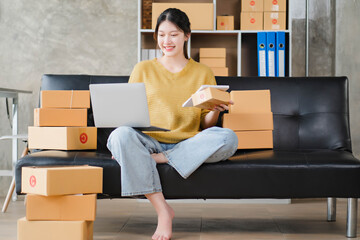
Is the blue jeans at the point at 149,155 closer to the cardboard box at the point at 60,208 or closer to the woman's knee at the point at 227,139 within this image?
the woman's knee at the point at 227,139

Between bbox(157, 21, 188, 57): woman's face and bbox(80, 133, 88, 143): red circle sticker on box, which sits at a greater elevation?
bbox(157, 21, 188, 57): woman's face

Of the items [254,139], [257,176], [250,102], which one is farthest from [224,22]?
[257,176]

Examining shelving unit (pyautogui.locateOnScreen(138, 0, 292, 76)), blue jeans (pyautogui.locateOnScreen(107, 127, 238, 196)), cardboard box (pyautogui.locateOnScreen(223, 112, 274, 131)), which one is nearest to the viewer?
blue jeans (pyautogui.locateOnScreen(107, 127, 238, 196))

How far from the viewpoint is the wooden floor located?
2275 mm

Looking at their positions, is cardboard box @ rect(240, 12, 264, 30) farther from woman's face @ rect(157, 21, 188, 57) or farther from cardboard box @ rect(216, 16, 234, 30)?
woman's face @ rect(157, 21, 188, 57)

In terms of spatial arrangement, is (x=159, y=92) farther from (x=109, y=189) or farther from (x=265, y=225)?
(x=265, y=225)

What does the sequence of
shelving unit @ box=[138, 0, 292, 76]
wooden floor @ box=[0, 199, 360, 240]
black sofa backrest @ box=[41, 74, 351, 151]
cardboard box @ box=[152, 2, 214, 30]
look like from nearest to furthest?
wooden floor @ box=[0, 199, 360, 240]
black sofa backrest @ box=[41, 74, 351, 151]
cardboard box @ box=[152, 2, 214, 30]
shelving unit @ box=[138, 0, 292, 76]

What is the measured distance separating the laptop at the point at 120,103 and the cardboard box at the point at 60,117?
0.38 meters

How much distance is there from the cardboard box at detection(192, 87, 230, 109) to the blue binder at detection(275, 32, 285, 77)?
1.39m

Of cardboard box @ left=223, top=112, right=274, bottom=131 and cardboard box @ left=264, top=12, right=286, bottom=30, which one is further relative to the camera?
cardboard box @ left=264, top=12, right=286, bottom=30

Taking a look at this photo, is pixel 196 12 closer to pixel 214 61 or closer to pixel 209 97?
pixel 214 61

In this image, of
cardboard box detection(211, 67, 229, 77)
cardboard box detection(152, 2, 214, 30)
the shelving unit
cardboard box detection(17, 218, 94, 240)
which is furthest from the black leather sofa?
the shelving unit

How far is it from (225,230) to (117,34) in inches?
80.7

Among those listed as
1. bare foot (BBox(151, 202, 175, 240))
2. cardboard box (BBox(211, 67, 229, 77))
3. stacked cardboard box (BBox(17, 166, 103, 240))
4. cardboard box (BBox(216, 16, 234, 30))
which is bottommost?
bare foot (BBox(151, 202, 175, 240))
